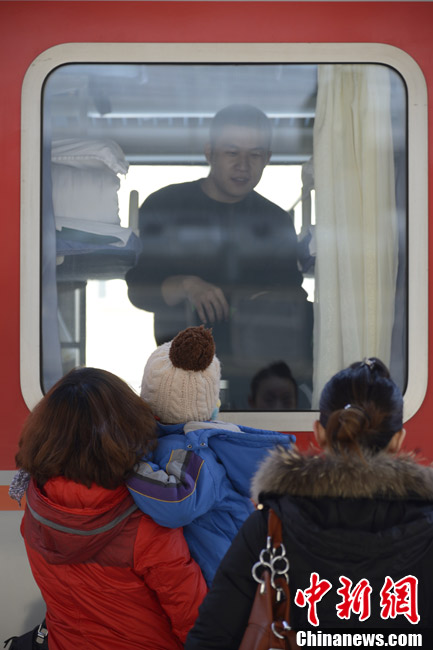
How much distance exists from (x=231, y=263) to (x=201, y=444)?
80cm

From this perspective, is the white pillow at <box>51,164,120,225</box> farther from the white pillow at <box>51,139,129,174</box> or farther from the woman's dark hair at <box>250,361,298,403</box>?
the woman's dark hair at <box>250,361,298,403</box>

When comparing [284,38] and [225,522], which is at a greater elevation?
[284,38]

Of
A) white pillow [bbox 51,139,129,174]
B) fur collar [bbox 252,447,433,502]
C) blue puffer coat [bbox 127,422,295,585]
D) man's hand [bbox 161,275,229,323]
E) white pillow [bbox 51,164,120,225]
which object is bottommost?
blue puffer coat [bbox 127,422,295,585]

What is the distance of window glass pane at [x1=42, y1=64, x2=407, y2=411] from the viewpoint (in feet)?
7.93

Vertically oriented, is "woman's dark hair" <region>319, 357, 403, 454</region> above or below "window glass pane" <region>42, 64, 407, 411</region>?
below

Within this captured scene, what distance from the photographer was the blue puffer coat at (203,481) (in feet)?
5.61

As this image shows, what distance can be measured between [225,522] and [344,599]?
633 mm

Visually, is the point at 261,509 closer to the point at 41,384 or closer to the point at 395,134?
the point at 41,384

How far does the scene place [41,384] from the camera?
238 centimetres

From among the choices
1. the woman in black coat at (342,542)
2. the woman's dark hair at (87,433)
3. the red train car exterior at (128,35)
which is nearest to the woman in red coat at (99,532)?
the woman's dark hair at (87,433)

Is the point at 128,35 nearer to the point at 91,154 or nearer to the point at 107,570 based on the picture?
the point at 91,154

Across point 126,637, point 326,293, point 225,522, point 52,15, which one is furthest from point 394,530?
point 52,15

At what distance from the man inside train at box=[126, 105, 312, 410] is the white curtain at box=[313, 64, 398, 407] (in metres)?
0.09

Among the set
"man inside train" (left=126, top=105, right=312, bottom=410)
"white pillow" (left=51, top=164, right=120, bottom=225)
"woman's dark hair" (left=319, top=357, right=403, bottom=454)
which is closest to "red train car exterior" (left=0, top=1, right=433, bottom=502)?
"white pillow" (left=51, top=164, right=120, bottom=225)
